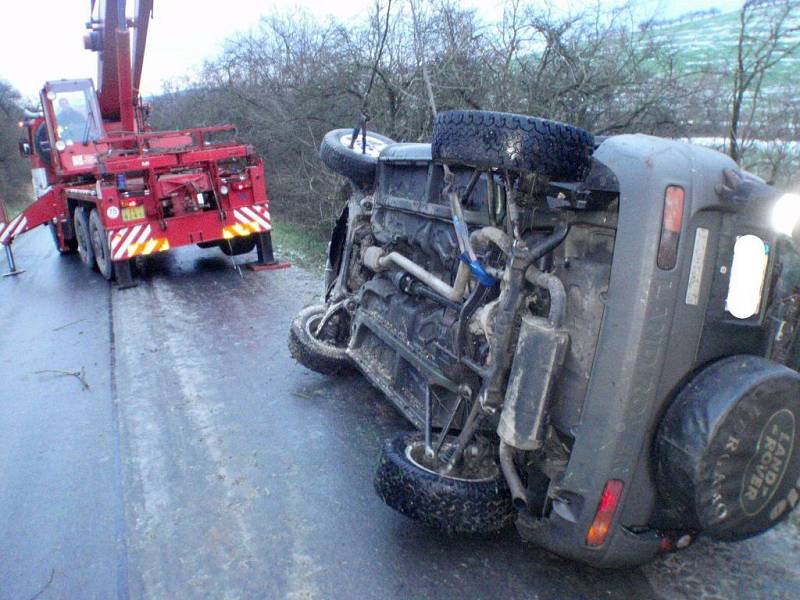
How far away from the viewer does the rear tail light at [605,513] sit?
2316 mm

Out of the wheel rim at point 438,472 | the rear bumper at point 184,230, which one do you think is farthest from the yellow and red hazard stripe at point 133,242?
the wheel rim at point 438,472

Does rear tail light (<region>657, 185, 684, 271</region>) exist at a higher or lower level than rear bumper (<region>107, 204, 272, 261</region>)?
higher

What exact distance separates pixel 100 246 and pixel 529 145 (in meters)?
7.82

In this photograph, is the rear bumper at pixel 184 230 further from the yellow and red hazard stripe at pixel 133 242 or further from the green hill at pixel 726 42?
the green hill at pixel 726 42

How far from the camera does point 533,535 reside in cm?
256

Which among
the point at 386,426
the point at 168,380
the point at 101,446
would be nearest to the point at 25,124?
the point at 168,380

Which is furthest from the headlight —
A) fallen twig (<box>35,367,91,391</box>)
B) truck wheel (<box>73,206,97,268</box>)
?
truck wheel (<box>73,206,97,268</box>)

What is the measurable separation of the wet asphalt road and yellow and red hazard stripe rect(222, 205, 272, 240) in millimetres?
3006

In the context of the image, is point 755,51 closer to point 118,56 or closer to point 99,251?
point 118,56

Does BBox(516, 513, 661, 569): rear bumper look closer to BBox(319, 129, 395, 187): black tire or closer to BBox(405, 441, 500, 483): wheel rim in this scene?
BBox(405, 441, 500, 483): wheel rim

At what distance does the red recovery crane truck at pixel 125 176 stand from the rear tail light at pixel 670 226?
22.2 ft

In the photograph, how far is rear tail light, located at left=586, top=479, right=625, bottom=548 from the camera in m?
2.32

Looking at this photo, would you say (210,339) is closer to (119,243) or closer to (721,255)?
(119,243)

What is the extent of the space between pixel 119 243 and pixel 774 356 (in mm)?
7583
